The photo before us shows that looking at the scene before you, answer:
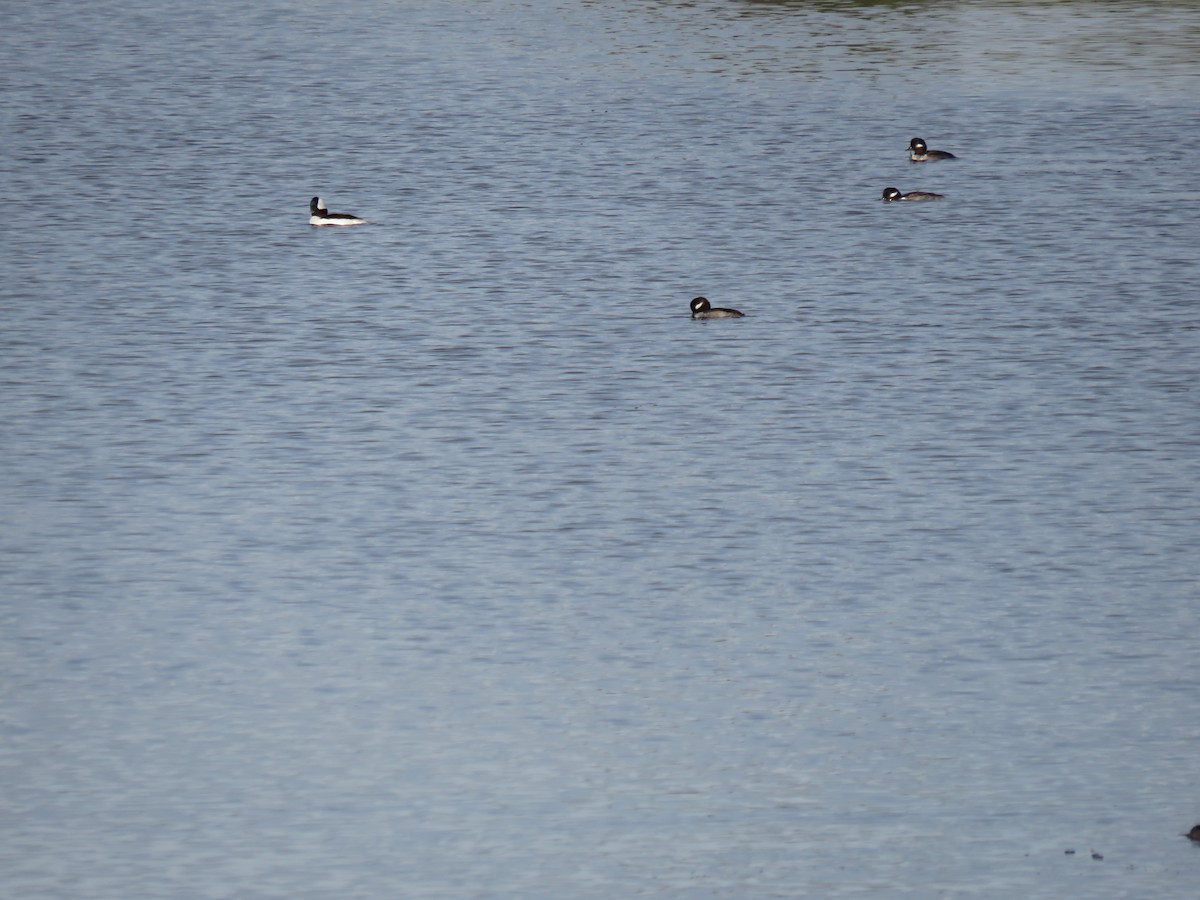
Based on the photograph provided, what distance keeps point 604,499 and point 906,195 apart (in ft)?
49.6

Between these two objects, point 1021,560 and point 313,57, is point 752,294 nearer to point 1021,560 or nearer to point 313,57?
point 1021,560

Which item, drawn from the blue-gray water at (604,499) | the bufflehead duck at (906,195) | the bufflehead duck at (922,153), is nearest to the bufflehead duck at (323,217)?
the blue-gray water at (604,499)

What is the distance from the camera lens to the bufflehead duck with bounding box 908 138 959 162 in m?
36.5

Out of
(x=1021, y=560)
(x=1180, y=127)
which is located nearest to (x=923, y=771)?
(x=1021, y=560)

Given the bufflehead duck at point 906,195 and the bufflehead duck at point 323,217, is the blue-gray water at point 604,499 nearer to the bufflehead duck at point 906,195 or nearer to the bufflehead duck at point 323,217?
the bufflehead duck at point 323,217

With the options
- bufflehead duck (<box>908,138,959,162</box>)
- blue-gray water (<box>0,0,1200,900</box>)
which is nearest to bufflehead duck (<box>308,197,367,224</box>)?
blue-gray water (<box>0,0,1200,900</box>)

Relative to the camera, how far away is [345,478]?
71.2 feet

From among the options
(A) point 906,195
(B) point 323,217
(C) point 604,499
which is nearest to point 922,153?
(A) point 906,195

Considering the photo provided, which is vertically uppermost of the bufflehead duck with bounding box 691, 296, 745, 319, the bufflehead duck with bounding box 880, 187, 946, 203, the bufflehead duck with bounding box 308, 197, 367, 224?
the bufflehead duck with bounding box 691, 296, 745, 319

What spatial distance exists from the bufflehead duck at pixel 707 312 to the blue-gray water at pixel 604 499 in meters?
0.35

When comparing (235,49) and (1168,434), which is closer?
(1168,434)

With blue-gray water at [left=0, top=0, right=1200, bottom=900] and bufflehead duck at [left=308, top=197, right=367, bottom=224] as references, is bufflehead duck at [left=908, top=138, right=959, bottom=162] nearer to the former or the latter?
blue-gray water at [left=0, top=0, right=1200, bottom=900]

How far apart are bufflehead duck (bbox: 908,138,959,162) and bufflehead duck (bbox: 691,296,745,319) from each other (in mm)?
9580

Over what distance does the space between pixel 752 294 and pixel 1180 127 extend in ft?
42.6
